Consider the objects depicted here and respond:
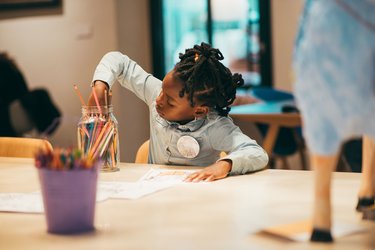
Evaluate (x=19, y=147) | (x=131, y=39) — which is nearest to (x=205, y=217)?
(x=19, y=147)

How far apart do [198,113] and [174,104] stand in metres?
0.07

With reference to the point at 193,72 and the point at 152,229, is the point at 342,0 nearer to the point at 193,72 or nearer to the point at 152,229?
the point at 152,229

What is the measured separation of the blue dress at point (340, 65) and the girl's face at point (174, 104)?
90 centimetres

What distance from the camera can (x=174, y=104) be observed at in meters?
1.81

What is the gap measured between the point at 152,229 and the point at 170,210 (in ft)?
0.48

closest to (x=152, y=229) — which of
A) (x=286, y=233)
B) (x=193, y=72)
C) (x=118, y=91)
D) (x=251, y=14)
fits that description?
(x=286, y=233)

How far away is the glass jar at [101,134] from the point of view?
1746mm

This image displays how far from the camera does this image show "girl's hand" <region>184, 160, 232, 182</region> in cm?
155

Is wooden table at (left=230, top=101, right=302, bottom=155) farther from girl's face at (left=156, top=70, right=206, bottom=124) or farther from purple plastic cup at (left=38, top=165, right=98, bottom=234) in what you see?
purple plastic cup at (left=38, top=165, right=98, bottom=234)

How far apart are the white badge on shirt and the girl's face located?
0.06 m

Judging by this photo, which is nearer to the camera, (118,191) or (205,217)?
(205,217)

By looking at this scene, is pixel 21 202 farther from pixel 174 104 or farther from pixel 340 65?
pixel 340 65

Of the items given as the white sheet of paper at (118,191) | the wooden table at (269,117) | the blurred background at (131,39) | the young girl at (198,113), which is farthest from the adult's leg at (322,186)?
the blurred background at (131,39)

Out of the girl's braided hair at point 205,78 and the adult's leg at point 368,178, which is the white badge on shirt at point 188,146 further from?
the adult's leg at point 368,178
